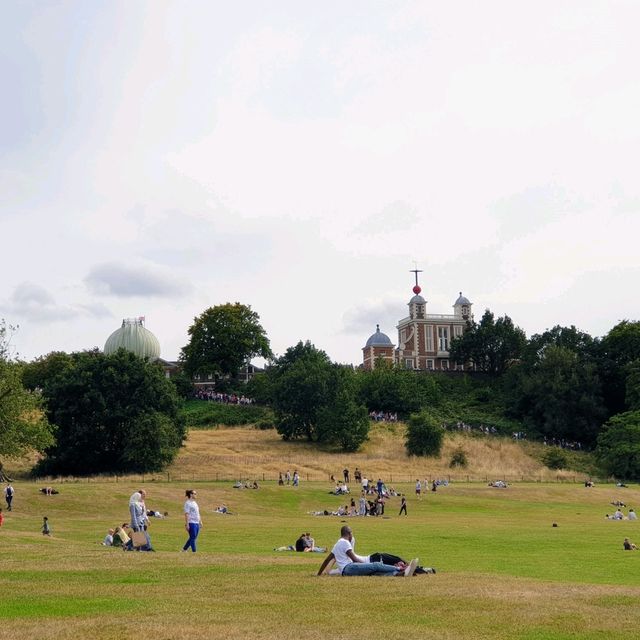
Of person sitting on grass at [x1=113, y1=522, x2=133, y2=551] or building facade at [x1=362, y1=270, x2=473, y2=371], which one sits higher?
building facade at [x1=362, y1=270, x2=473, y2=371]

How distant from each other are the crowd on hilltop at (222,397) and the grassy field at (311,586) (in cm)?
8521

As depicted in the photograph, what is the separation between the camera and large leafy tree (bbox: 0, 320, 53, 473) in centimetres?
5634

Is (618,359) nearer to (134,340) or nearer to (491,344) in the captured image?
(491,344)

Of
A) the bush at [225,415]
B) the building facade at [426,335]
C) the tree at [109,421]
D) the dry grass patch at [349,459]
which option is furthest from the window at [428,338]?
the tree at [109,421]

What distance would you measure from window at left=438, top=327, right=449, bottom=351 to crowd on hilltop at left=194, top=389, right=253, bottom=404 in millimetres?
40858

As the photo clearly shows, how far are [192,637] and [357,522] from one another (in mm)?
34208

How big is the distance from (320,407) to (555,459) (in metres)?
25.1

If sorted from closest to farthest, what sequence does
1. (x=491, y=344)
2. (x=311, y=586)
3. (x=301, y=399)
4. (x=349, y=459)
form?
1. (x=311, y=586)
2. (x=349, y=459)
3. (x=301, y=399)
4. (x=491, y=344)

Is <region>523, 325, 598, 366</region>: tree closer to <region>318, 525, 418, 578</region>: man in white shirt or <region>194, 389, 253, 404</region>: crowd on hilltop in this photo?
<region>194, 389, 253, 404</region>: crowd on hilltop

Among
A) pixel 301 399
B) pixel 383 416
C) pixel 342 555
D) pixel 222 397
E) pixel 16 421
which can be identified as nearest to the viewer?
pixel 342 555

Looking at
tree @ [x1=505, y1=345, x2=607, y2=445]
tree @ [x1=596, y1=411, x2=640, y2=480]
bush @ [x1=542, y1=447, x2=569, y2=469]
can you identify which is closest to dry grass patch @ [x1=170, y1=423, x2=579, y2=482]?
bush @ [x1=542, y1=447, x2=569, y2=469]

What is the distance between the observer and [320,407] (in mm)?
97125

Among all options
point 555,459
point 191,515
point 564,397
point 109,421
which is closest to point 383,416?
point 564,397

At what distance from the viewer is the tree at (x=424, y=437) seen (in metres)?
92.1
